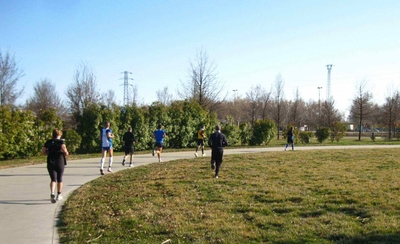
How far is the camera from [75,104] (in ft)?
120

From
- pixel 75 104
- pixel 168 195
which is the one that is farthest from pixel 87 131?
pixel 168 195

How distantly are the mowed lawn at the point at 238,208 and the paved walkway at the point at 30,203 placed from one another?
1.06 feet

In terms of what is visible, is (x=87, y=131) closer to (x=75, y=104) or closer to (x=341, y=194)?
(x=75, y=104)

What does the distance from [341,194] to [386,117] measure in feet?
136

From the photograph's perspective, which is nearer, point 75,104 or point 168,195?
point 168,195

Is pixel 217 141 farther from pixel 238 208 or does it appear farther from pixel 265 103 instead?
pixel 265 103

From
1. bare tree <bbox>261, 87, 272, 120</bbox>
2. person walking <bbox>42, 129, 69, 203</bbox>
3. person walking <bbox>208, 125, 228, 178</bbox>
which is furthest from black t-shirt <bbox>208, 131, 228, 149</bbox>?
bare tree <bbox>261, 87, 272, 120</bbox>

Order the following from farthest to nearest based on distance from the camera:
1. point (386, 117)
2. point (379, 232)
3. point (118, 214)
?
point (386, 117), point (118, 214), point (379, 232)

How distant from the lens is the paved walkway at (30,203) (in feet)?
20.0

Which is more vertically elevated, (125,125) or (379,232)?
(125,125)

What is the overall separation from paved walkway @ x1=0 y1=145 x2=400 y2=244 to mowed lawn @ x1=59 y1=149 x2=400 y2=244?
0.32 meters

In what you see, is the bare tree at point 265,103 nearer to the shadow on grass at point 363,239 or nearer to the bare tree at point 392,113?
the bare tree at point 392,113

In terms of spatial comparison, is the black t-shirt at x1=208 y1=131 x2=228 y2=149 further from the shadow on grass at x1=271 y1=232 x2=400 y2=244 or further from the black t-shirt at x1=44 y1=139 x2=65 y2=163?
the shadow on grass at x1=271 y1=232 x2=400 y2=244

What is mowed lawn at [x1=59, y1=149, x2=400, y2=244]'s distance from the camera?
581cm
